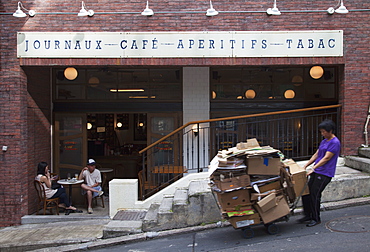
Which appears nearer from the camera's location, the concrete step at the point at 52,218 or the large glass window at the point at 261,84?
the concrete step at the point at 52,218

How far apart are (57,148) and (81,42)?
142 inches

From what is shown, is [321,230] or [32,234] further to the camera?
[32,234]

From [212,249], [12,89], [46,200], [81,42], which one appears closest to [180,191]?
[212,249]

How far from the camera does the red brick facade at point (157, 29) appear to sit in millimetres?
8094

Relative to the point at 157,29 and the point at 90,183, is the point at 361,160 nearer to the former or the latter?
the point at 157,29

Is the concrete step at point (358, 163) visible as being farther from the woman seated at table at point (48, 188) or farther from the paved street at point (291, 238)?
the woman seated at table at point (48, 188)

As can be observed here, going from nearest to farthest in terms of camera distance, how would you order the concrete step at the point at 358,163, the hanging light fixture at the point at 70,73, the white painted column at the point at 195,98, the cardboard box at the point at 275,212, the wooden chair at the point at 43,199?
the cardboard box at the point at 275,212
the concrete step at the point at 358,163
the wooden chair at the point at 43,199
the hanging light fixture at the point at 70,73
the white painted column at the point at 195,98

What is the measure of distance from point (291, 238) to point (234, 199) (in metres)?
1.03

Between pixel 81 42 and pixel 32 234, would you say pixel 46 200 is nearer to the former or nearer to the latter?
pixel 32 234

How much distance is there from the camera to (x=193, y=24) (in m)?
8.29

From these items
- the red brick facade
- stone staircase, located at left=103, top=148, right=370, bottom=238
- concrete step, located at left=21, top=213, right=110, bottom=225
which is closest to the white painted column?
the red brick facade

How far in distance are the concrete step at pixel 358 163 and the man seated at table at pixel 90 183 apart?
6.09m

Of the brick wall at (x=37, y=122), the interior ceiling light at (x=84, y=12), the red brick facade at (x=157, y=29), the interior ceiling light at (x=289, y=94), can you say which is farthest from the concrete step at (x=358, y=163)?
the brick wall at (x=37, y=122)

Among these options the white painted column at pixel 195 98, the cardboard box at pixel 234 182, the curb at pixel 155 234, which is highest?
the white painted column at pixel 195 98
